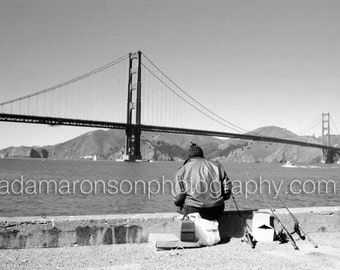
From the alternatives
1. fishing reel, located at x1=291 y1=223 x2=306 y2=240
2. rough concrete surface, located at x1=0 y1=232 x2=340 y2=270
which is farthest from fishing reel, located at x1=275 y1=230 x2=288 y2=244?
fishing reel, located at x1=291 y1=223 x2=306 y2=240

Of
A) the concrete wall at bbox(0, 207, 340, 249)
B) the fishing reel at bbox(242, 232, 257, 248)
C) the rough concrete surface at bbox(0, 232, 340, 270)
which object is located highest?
the concrete wall at bbox(0, 207, 340, 249)

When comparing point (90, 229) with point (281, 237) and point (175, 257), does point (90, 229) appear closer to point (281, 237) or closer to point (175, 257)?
point (175, 257)

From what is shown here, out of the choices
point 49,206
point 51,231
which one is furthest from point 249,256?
point 49,206

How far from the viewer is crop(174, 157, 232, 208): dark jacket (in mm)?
4395

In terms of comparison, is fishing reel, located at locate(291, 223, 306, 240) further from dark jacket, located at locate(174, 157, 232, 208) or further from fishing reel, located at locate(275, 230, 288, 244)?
dark jacket, located at locate(174, 157, 232, 208)

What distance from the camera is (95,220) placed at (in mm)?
4570

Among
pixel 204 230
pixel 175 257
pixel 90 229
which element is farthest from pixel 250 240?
pixel 90 229

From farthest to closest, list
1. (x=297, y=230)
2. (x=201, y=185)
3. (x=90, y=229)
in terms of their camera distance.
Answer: (x=297, y=230)
(x=90, y=229)
(x=201, y=185)

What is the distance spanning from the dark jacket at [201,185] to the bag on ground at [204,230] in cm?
14

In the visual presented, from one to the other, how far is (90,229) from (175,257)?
1128mm

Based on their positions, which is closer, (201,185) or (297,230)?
(201,185)

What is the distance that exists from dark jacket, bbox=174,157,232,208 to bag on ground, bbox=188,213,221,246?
0.14m

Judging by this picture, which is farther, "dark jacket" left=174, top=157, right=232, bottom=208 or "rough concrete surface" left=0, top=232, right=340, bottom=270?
"dark jacket" left=174, top=157, right=232, bottom=208

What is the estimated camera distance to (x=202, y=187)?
4.40 m
